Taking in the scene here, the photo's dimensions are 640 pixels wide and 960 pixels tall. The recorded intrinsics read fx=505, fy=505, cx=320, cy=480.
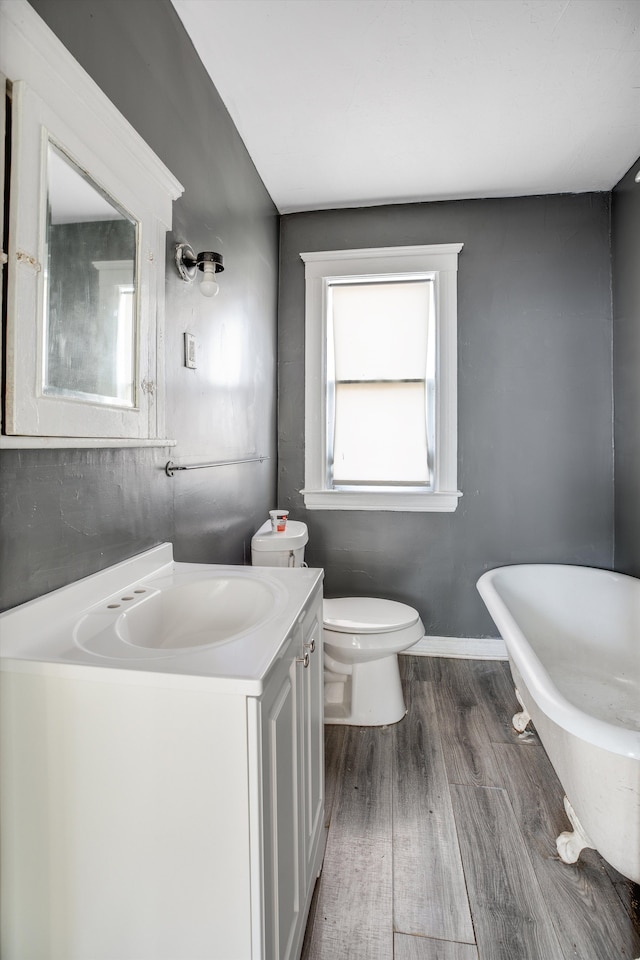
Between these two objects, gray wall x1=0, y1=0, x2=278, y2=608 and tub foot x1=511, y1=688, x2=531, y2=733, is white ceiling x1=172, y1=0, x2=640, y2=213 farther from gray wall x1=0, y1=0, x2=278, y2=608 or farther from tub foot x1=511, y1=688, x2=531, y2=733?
tub foot x1=511, y1=688, x2=531, y2=733

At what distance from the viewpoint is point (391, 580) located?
2900 mm

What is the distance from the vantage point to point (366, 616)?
226 cm

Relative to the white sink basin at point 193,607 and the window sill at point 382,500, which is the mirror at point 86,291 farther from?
the window sill at point 382,500

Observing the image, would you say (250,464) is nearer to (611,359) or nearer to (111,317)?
(111,317)

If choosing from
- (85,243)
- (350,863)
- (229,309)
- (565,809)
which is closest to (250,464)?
(229,309)

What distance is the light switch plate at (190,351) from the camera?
5.43 ft

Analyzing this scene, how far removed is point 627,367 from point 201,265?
2.10 meters

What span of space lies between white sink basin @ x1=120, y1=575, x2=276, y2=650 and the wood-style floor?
2.58 ft

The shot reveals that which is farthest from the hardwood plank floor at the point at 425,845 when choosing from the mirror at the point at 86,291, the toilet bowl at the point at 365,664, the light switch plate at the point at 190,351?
the light switch plate at the point at 190,351

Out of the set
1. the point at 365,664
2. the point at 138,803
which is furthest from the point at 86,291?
the point at 365,664

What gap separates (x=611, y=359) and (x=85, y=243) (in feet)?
8.53

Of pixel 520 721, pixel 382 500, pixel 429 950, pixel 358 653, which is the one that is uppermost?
pixel 382 500

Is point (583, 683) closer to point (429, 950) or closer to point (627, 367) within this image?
point (429, 950)

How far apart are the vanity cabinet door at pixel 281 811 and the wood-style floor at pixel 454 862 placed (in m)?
0.32
